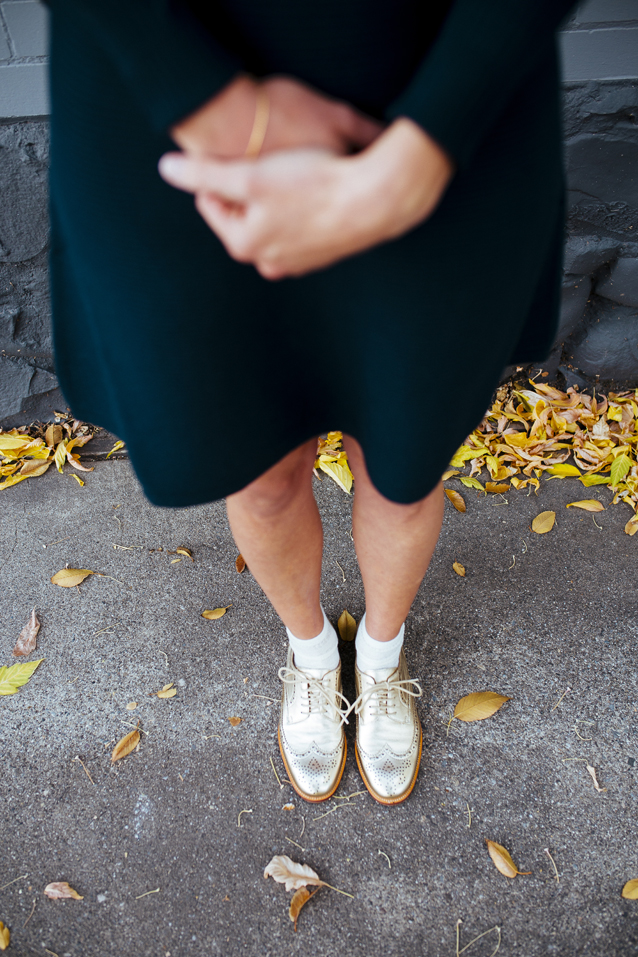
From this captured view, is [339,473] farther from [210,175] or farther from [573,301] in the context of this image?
[210,175]

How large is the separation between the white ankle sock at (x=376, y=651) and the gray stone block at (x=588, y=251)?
1394 millimetres

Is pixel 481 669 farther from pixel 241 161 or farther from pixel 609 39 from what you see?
pixel 609 39

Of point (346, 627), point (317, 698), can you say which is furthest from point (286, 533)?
point (346, 627)

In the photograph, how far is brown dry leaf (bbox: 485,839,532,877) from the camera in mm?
1222

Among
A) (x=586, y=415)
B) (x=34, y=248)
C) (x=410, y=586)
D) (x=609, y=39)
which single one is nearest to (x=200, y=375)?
(x=410, y=586)

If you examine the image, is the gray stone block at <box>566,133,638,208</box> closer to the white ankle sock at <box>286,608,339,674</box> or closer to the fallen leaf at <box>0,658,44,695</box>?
the white ankle sock at <box>286,608,339,674</box>

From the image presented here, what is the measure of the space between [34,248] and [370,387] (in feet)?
5.18

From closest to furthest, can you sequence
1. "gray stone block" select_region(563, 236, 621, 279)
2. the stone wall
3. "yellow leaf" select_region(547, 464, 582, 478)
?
the stone wall → "gray stone block" select_region(563, 236, 621, 279) → "yellow leaf" select_region(547, 464, 582, 478)

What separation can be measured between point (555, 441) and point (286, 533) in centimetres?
137

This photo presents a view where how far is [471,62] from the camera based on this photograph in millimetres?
518

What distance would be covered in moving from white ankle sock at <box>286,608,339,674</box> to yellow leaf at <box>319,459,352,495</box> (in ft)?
2.26

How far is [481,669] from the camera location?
5.05ft

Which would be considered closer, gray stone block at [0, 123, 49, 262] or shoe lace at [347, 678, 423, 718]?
shoe lace at [347, 678, 423, 718]

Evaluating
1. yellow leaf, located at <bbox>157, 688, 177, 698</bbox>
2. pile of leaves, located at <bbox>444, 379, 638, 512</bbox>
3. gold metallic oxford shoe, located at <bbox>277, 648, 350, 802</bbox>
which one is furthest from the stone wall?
gold metallic oxford shoe, located at <bbox>277, 648, 350, 802</bbox>
